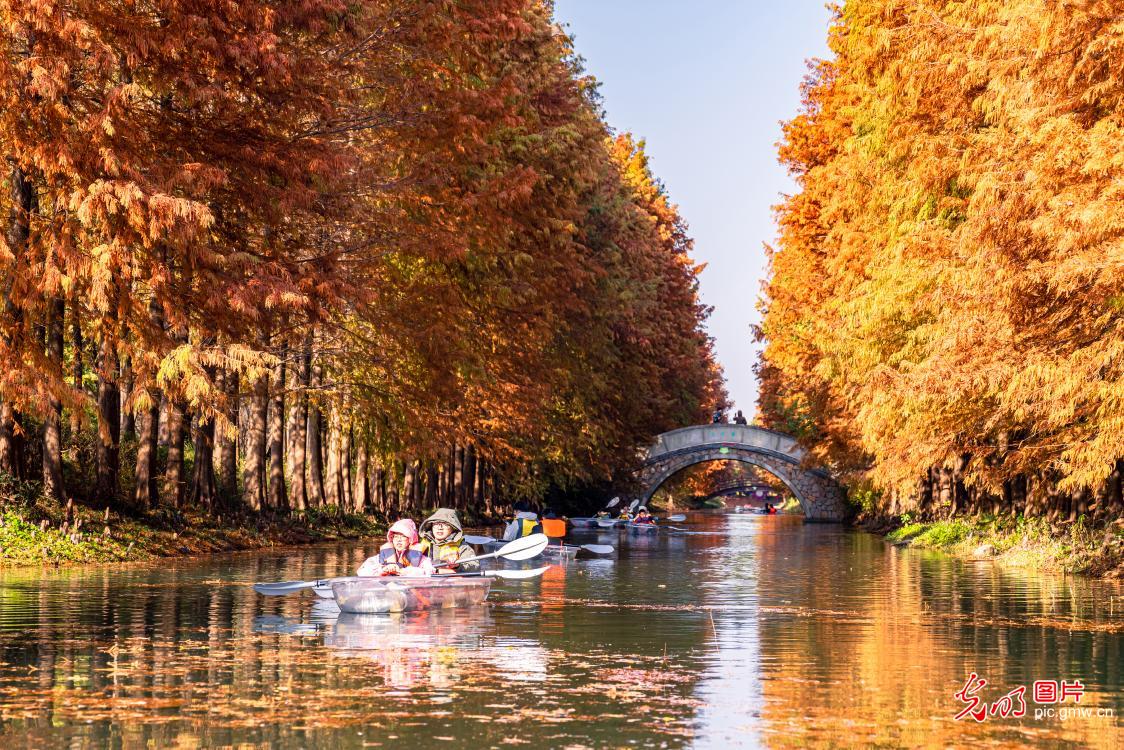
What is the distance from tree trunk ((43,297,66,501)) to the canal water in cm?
278

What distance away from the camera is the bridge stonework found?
7469cm

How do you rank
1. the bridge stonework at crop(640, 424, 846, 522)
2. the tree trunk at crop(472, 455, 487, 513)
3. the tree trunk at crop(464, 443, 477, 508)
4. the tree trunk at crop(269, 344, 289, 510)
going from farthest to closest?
the bridge stonework at crop(640, 424, 846, 522) → the tree trunk at crop(472, 455, 487, 513) → the tree trunk at crop(464, 443, 477, 508) → the tree trunk at crop(269, 344, 289, 510)

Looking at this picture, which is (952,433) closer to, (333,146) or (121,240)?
(333,146)

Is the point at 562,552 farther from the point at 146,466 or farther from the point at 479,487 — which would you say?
the point at 479,487

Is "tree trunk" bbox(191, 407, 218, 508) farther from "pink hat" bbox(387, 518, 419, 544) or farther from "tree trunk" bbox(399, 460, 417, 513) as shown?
"tree trunk" bbox(399, 460, 417, 513)

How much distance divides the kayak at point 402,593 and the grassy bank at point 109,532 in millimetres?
8037

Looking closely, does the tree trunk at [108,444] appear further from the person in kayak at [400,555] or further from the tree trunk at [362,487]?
the tree trunk at [362,487]

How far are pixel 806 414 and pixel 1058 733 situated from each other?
42083 millimetres

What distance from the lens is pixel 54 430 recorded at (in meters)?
25.2

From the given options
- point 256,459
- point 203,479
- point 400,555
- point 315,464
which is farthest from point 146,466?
point 400,555

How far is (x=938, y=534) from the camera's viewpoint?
3766 centimetres

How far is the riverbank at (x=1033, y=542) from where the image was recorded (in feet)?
81.1

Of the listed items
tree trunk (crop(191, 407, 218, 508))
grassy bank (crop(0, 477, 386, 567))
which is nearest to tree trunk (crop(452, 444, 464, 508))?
grassy bank (crop(0, 477, 386, 567))

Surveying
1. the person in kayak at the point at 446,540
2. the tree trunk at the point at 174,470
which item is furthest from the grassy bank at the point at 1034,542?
the tree trunk at the point at 174,470
